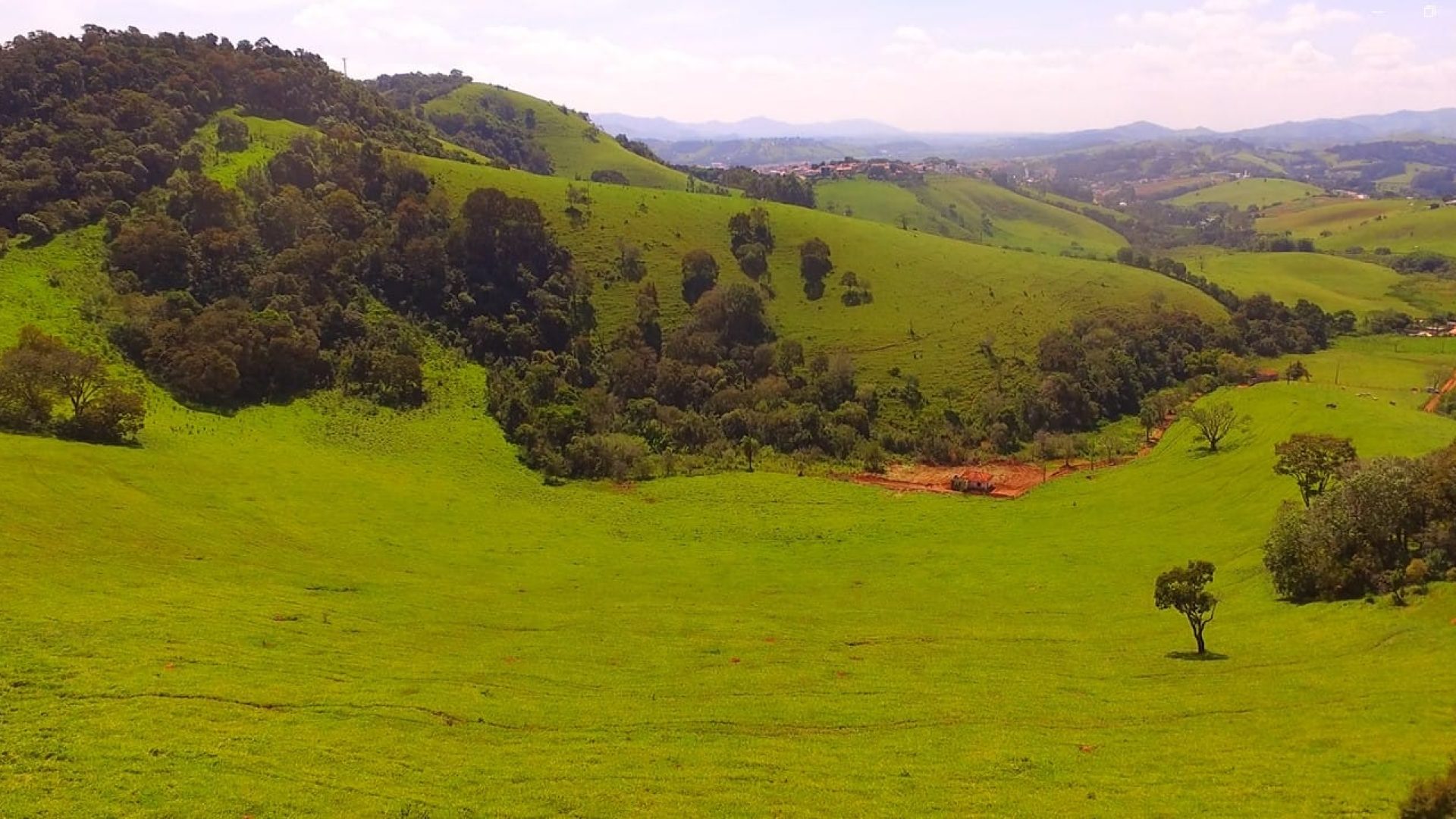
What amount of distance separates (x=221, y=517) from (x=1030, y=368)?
354 ft

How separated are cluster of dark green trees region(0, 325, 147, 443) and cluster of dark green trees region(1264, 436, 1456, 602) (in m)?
85.9

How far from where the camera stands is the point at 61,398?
225ft

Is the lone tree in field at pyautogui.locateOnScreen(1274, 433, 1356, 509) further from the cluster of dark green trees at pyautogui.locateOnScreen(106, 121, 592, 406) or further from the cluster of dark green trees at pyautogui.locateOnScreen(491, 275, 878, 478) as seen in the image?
the cluster of dark green trees at pyautogui.locateOnScreen(106, 121, 592, 406)

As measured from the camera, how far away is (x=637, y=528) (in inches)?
2963

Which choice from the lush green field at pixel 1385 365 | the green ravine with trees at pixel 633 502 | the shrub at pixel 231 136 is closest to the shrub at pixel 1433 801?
the green ravine with trees at pixel 633 502

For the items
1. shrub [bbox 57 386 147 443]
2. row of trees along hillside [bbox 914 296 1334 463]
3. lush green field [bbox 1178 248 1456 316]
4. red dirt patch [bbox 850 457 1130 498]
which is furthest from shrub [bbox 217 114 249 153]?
lush green field [bbox 1178 248 1456 316]

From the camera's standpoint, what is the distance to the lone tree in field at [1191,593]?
40.7m

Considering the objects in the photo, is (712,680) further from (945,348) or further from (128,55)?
(128,55)

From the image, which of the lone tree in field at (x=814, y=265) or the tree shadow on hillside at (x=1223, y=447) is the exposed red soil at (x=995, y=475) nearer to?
the tree shadow on hillside at (x=1223, y=447)

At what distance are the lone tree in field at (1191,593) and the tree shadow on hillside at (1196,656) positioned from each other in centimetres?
29

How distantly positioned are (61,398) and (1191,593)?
85.7 meters

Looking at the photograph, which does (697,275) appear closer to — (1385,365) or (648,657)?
(648,657)

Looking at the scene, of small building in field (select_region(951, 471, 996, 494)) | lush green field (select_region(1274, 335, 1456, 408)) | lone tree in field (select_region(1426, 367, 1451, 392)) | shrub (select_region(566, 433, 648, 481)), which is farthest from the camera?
lone tree in field (select_region(1426, 367, 1451, 392))

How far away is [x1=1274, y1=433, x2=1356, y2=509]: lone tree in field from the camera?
57.1m
